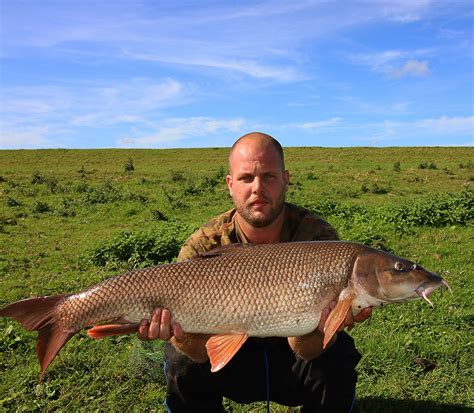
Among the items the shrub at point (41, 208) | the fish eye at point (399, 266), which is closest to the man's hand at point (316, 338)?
the fish eye at point (399, 266)

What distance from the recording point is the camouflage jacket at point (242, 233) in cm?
405

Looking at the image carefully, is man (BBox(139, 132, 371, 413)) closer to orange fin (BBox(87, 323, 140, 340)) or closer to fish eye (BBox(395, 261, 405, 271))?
orange fin (BBox(87, 323, 140, 340))

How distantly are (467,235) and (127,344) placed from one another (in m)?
7.14

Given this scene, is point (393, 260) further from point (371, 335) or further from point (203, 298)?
point (371, 335)

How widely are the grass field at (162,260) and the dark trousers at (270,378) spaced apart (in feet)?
2.17

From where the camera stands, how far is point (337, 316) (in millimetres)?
3158

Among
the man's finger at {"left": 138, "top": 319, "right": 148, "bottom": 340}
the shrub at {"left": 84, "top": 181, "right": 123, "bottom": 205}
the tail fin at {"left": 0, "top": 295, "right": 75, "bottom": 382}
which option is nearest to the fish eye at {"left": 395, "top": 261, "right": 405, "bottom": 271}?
the man's finger at {"left": 138, "top": 319, "right": 148, "bottom": 340}

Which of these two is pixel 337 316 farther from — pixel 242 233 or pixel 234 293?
pixel 242 233

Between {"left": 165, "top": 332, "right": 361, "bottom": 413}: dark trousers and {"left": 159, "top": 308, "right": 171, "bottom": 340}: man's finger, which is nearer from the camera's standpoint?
{"left": 159, "top": 308, "right": 171, "bottom": 340}: man's finger

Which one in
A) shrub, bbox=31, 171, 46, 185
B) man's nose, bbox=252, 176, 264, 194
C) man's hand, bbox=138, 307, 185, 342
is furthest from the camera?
shrub, bbox=31, 171, 46, 185

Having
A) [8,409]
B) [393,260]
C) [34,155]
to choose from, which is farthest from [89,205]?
[34,155]

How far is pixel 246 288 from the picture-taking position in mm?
3283

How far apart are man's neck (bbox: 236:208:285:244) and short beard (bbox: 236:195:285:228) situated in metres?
0.07

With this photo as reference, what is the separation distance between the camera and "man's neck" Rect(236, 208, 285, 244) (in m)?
A: 4.00
